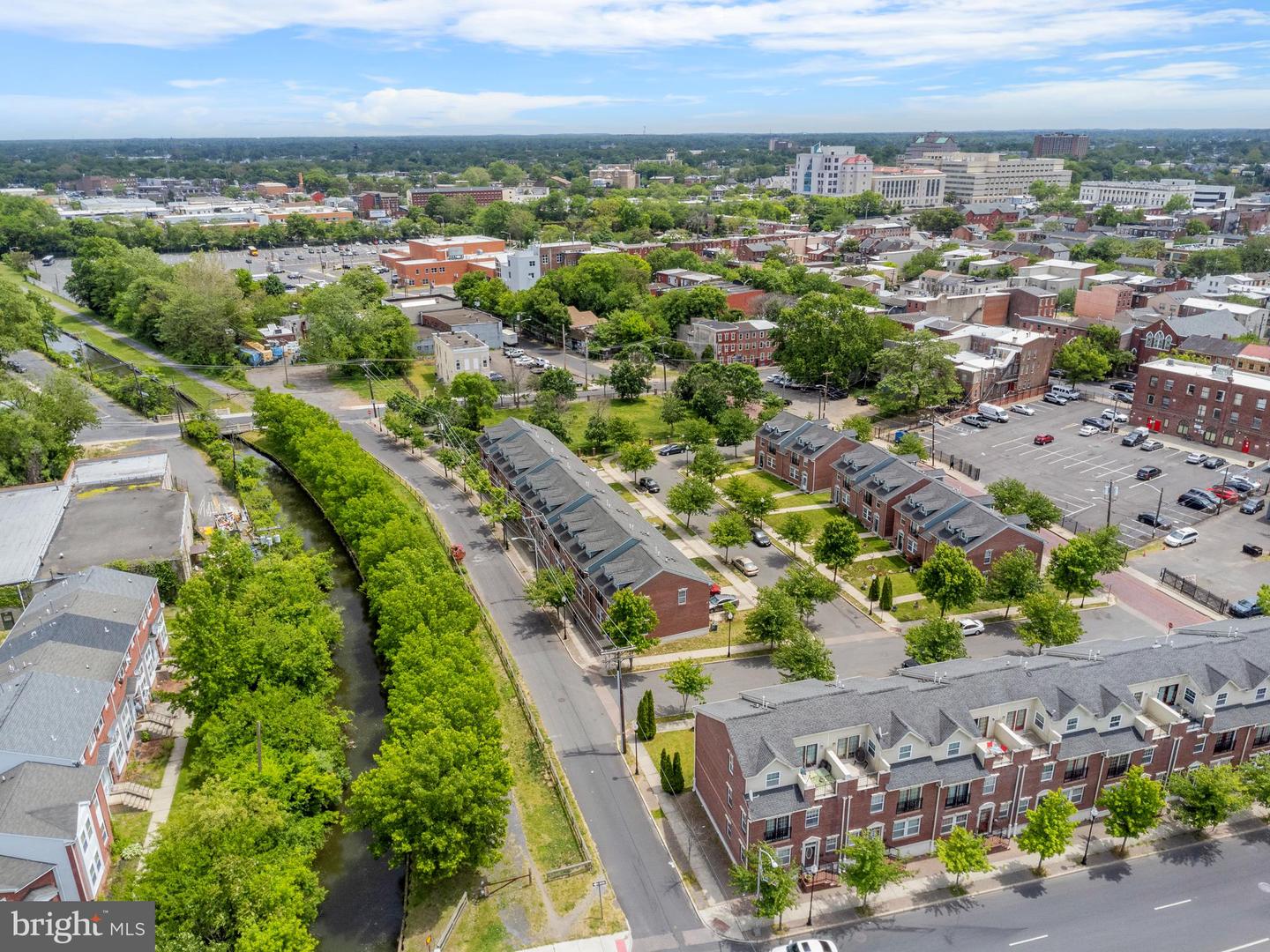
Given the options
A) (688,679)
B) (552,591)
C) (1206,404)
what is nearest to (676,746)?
(688,679)

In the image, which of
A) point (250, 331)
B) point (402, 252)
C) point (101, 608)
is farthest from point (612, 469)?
point (402, 252)

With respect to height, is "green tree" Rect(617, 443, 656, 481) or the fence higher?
"green tree" Rect(617, 443, 656, 481)

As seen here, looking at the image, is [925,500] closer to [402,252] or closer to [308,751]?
[308,751]

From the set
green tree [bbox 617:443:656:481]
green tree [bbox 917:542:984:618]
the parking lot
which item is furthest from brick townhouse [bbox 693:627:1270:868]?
green tree [bbox 617:443:656:481]

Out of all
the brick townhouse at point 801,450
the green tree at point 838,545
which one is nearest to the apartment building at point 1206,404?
the brick townhouse at point 801,450

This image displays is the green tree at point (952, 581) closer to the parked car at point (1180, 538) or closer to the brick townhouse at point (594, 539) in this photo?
the brick townhouse at point (594, 539)

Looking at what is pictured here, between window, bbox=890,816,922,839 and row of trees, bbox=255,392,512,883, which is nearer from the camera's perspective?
row of trees, bbox=255,392,512,883

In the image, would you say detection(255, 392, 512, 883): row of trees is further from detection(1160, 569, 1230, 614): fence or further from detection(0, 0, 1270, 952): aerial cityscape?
detection(1160, 569, 1230, 614): fence
